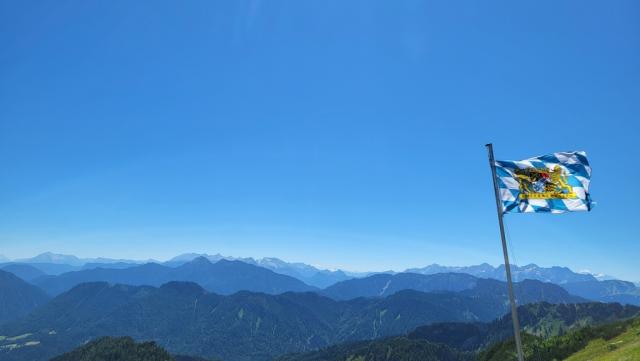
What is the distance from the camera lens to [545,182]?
27516 mm

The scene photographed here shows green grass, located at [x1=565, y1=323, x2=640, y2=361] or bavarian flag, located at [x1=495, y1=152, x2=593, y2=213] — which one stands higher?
bavarian flag, located at [x1=495, y1=152, x2=593, y2=213]

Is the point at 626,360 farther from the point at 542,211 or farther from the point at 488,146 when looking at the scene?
the point at 488,146

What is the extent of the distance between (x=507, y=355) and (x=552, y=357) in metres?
18.4

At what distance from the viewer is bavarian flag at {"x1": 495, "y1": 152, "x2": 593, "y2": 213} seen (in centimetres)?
2719

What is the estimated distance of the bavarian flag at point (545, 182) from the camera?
27188 millimetres

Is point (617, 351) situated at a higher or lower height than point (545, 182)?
lower

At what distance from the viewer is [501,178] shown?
27.8m

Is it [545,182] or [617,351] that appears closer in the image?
[545,182]

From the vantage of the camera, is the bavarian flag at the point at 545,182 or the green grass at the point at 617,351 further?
the green grass at the point at 617,351

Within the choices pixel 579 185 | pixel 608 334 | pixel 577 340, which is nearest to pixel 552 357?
pixel 577 340

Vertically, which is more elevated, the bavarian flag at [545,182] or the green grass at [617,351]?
the bavarian flag at [545,182]

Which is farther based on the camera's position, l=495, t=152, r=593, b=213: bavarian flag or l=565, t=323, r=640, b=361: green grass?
l=565, t=323, r=640, b=361: green grass

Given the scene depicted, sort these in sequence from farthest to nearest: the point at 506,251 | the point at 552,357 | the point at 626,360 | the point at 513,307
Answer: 1. the point at 552,357
2. the point at 626,360
3. the point at 506,251
4. the point at 513,307

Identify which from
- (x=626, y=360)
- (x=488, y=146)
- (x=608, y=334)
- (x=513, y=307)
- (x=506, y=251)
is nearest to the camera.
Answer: (x=513, y=307)
